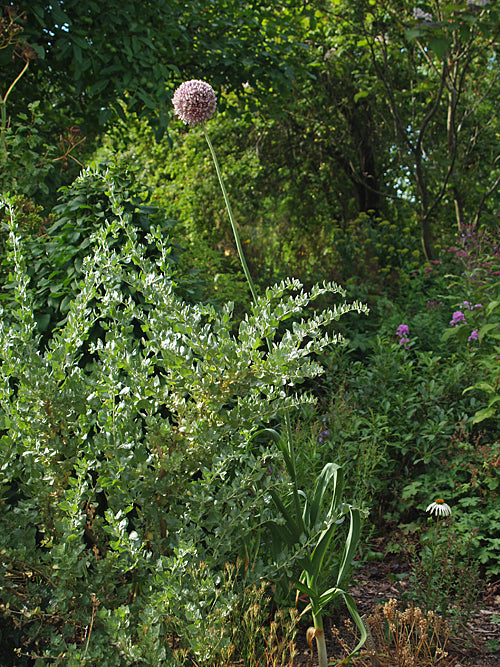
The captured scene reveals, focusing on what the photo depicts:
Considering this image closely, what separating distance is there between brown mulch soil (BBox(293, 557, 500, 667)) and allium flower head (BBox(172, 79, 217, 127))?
180 cm

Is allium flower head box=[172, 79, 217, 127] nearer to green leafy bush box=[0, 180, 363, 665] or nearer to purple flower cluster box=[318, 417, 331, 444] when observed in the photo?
green leafy bush box=[0, 180, 363, 665]

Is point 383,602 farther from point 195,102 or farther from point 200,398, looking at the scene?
point 195,102

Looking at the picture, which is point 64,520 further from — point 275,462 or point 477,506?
point 477,506

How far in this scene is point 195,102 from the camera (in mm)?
2150

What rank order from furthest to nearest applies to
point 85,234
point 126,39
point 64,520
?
point 126,39 → point 85,234 → point 64,520

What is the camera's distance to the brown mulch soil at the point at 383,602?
6.84 feet

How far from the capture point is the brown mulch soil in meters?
2.09

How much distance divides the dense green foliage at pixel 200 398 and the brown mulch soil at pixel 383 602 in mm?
79

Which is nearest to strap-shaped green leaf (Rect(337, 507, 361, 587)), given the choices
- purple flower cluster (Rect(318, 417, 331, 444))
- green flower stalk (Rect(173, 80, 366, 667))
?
green flower stalk (Rect(173, 80, 366, 667))

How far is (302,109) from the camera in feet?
27.1

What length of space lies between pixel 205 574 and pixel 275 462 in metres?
0.65

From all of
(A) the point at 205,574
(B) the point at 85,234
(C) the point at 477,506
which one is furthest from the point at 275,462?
(B) the point at 85,234

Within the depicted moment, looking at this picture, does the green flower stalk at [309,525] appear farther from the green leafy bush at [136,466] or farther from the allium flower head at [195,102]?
Answer: the green leafy bush at [136,466]

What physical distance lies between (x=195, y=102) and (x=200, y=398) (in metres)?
1.08
